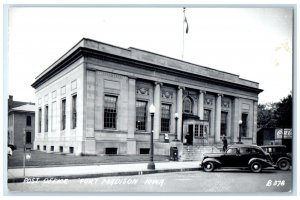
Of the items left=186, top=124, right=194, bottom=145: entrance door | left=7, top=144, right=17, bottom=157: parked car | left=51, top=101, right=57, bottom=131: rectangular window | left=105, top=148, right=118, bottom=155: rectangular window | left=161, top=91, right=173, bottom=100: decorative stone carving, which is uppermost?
left=161, top=91, right=173, bottom=100: decorative stone carving

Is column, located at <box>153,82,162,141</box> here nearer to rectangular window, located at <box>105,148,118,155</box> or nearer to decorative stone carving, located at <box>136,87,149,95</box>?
decorative stone carving, located at <box>136,87,149,95</box>

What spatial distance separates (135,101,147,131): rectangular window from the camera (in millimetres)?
19875

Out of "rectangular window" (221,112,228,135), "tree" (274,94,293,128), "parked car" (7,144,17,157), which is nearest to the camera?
"parked car" (7,144,17,157)

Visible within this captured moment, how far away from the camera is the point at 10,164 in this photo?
35.6ft

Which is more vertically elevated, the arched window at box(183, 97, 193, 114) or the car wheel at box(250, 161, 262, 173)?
the arched window at box(183, 97, 193, 114)

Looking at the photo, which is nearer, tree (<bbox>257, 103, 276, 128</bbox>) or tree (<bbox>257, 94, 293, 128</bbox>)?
tree (<bbox>257, 94, 293, 128</bbox>)

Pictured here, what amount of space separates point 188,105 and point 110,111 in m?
7.86

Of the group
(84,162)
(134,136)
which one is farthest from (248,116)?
(84,162)

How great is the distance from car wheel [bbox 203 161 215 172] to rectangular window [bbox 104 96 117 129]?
23.8 ft

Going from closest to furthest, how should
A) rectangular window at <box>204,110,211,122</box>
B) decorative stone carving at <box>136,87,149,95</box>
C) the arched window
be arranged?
decorative stone carving at <box>136,87,149,95</box>, the arched window, rectangular window at <box>204,110,211,122</box>

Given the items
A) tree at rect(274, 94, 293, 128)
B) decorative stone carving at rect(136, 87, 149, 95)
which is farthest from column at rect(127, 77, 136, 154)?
tree at rect(274, 94, 293, 128)

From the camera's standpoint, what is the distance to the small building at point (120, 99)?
18.5 meters

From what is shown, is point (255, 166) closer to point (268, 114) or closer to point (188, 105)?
point (268, 114)
